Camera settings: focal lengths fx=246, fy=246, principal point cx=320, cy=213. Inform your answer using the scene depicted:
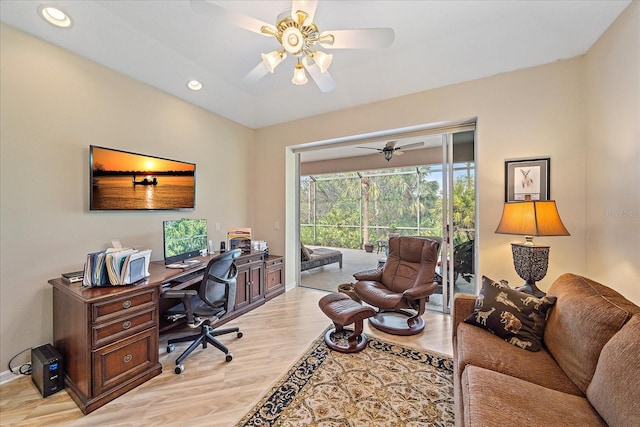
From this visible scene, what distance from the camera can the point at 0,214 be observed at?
1.90m

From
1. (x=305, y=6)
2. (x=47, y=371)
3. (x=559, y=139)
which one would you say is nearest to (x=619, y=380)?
(x=559, y=139)

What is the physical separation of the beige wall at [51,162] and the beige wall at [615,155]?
4351 millimetres

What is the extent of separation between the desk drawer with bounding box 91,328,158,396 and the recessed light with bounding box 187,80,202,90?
2.74 m

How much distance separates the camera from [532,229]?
202 centimetres

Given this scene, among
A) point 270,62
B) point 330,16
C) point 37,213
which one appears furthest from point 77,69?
point 330,16

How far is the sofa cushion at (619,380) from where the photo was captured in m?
0.92

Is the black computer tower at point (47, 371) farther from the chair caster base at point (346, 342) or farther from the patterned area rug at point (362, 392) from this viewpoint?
the chair caster base at point (346, 342)

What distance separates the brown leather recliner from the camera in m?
2.64

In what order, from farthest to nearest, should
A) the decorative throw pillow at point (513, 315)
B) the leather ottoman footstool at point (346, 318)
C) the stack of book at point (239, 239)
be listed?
the stack of book at point (239, 239) < the leather ottoman footstool at point (346, 318) < the decorative throw pillow at point (513, 315)

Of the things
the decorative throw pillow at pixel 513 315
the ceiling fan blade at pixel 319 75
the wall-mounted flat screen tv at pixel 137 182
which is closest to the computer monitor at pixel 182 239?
the wall-mounted flat screen tv at pixel 137 182

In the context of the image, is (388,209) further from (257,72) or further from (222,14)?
(222,14)

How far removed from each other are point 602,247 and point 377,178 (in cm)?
410

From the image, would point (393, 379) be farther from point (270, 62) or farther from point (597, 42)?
point (597, 42)

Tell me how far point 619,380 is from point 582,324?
41 cm
